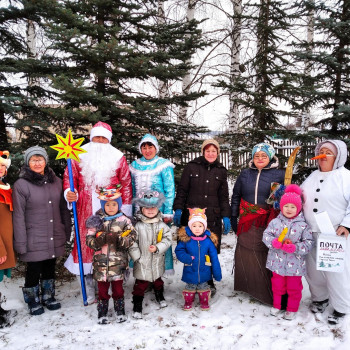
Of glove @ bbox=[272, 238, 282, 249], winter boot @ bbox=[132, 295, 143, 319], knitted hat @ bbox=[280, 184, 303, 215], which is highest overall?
knitted hat @ bbox=[280, 184, 303, 215]

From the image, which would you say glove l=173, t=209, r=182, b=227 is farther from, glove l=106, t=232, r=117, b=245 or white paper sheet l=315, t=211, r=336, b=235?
white paper sheet l=315, t=211, r=336, b=235

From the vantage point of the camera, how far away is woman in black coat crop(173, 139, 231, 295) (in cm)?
469

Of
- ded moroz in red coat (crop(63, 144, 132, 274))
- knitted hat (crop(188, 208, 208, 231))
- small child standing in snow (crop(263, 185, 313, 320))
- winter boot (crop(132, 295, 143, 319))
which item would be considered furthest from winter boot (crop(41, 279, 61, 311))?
small child standing in snow (crop(263, 185, 313, 320))

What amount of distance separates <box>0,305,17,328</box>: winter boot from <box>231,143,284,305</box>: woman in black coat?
3.28 meters

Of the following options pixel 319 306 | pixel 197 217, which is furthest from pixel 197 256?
pixel 319 306

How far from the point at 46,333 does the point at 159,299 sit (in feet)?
5.13

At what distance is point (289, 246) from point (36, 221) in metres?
3.31

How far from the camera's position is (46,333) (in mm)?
3840

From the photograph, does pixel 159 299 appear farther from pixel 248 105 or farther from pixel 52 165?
pixel 248 105

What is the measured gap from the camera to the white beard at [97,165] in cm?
452

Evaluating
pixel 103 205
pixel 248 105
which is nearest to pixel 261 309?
pixel 103 205

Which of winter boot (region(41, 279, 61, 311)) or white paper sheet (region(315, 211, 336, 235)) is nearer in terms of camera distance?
white paper sheet (region(315, 211, 336, 235))

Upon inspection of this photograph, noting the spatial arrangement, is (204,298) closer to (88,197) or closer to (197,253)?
(197,253)

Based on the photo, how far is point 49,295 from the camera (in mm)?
4473
